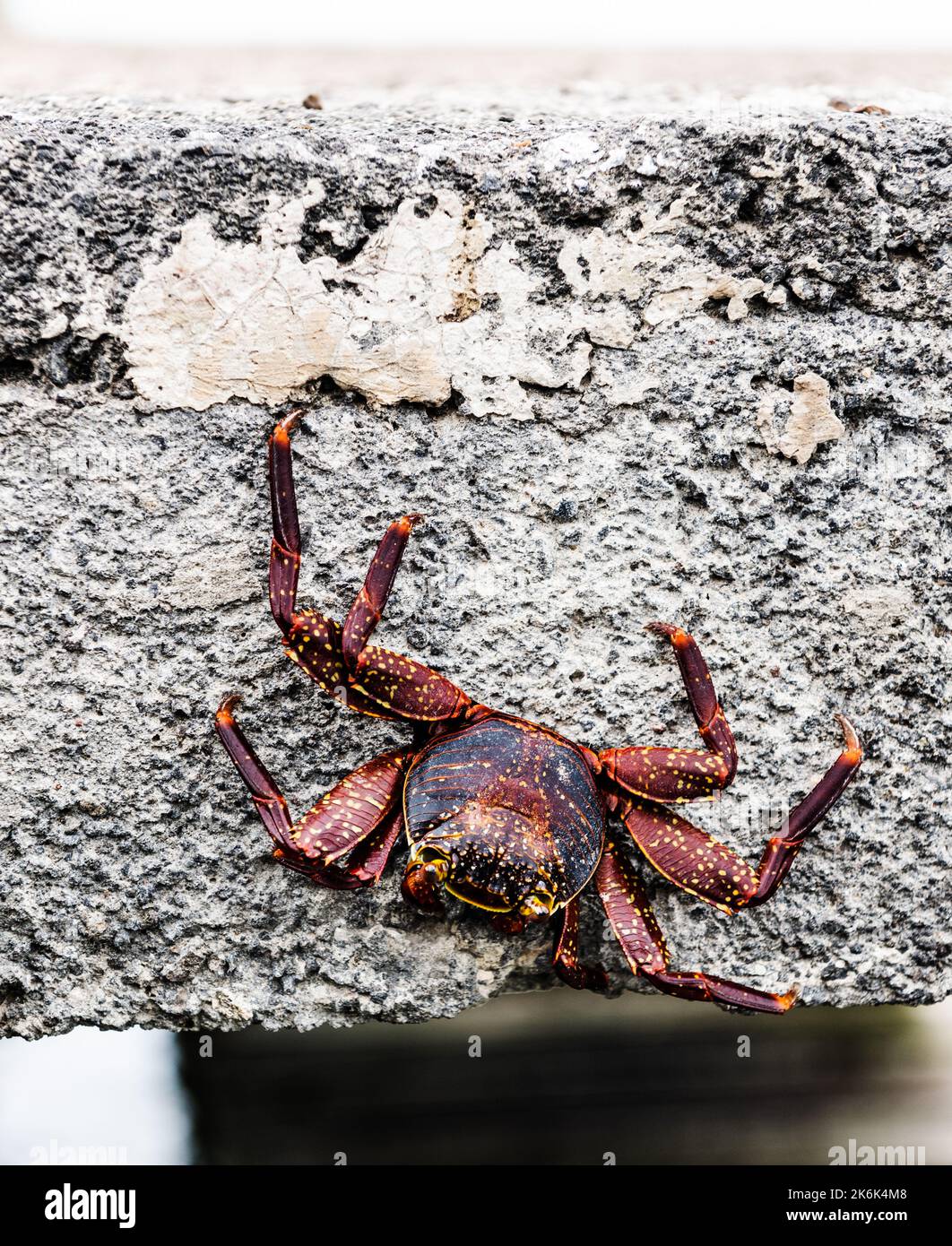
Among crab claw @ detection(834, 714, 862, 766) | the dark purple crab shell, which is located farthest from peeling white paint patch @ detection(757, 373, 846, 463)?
the dark purple crab shell

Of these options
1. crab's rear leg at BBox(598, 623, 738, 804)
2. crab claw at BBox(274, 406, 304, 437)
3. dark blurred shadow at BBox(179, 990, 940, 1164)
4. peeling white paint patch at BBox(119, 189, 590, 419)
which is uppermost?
peeling white paint patch at BBox(119, 189, 590, 419)

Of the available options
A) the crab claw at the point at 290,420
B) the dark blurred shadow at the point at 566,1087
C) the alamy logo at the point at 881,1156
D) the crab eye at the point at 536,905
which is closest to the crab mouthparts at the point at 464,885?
the crab eye at the point at 536,905

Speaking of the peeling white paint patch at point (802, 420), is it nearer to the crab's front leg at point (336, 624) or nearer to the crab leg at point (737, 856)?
the crab leg at point (737, 856)

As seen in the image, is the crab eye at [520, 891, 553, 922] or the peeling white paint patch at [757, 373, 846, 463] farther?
the peeling white paint patch at [757, 373, 846, 463]

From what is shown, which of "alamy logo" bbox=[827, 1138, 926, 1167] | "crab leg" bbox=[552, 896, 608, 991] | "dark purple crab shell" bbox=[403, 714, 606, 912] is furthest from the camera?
"alamy logo" bbox=[827, 1138, 926, 1167]

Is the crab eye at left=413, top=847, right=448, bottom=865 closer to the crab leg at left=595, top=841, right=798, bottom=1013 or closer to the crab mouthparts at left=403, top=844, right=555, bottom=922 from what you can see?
the crab mouthparts at left=403, top=844, right=555, bottom=922

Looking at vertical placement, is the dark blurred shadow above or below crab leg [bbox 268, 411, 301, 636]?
below

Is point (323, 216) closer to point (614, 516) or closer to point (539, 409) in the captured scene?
point (539, 409)
